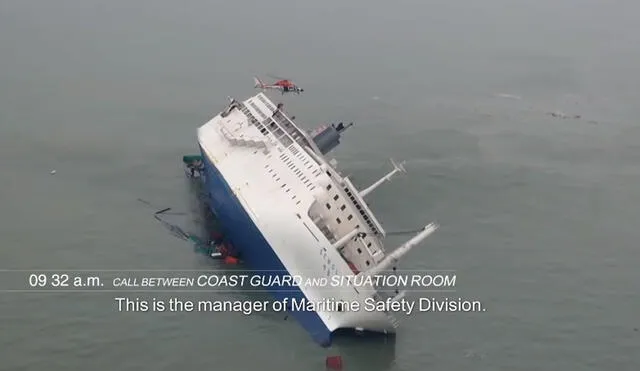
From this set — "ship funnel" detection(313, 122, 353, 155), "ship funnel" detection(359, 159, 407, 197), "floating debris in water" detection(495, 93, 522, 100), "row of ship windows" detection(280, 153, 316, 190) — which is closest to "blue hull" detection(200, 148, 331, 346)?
"row of ship windows" detection(280, 153, 316, 190)

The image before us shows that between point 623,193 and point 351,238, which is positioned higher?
point 351,238

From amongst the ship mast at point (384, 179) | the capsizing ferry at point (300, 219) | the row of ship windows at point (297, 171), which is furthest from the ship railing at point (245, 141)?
the ship mast at point (384, 179)

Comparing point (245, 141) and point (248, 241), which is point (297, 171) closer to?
point (248, 241)

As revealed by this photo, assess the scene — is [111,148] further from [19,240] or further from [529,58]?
[529,58]

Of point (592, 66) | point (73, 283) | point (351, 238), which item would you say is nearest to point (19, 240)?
point (73, 283)

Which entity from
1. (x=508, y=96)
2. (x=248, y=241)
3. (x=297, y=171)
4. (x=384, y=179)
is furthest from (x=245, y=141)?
(x=508, y=96)

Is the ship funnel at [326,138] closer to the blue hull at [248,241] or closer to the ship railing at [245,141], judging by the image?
the ship railing at [245,141]
